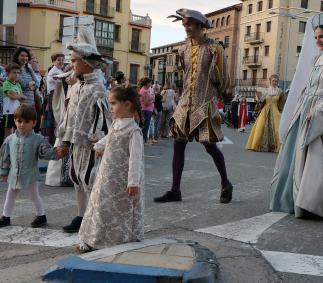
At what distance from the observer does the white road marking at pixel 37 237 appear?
438 cm

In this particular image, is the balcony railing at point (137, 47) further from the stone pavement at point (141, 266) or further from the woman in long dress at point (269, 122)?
the stone pavement at point (141, 266)

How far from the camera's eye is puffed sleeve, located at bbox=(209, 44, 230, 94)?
583cm

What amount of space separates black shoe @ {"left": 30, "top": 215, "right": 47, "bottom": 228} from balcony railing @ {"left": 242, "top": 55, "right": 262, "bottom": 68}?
6929 cm

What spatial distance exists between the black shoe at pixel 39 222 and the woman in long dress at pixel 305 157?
90.6 inches

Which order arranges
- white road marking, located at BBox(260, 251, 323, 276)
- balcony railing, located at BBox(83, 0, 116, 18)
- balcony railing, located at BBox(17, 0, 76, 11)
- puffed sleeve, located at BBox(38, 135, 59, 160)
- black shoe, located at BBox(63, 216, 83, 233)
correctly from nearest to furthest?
1. white road marking, located at BBox(260, 251, 323, 276)
2. black shoe, located at BBox(63, 216, 83, 233)
3. puffed sleeve, located at BBox(38, 135, 59, 160)
4. balcony railing, located at BBox(17, 0, 76, 11)
5. balcony railing, located at BBox(83, 0, 116, 18)

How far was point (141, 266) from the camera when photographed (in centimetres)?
337

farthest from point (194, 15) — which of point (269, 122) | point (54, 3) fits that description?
point (54, 3)

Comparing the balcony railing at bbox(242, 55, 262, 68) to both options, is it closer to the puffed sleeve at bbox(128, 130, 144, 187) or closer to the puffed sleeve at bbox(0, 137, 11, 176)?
the puffed sleeve at bbox(0, 137, 11, 176)

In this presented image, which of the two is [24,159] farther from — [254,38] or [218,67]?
[254,38]

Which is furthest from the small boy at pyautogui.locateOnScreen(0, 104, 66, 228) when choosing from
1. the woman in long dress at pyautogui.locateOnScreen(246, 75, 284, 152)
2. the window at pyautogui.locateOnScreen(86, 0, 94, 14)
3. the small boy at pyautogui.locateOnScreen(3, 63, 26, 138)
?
the window at pyautogui.locateOnScreen(86, 0, 94, 14)

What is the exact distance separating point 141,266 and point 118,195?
2.37 ft

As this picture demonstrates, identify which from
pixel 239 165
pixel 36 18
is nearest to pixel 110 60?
pixel 239 165

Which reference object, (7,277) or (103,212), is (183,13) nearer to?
(103,212)

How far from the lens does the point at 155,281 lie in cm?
325
